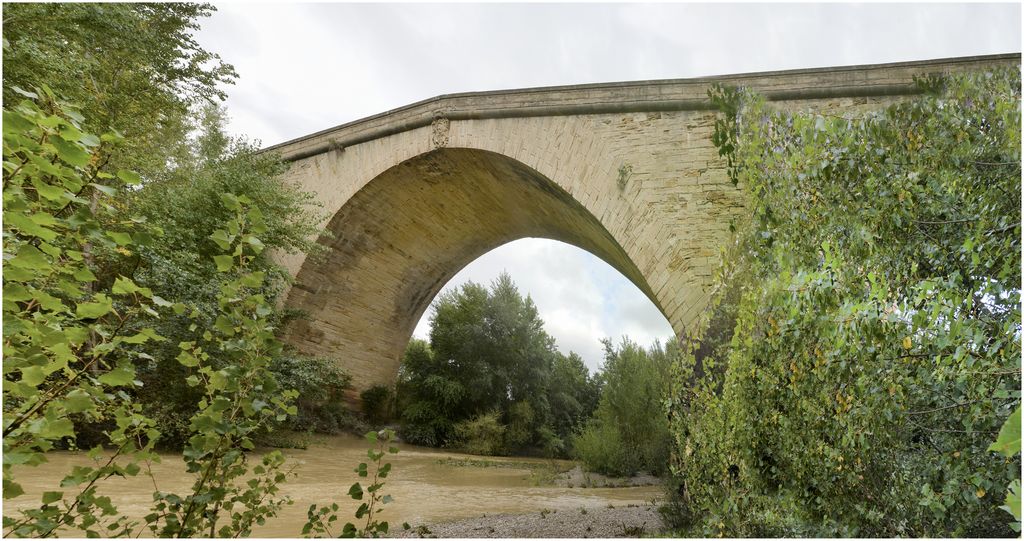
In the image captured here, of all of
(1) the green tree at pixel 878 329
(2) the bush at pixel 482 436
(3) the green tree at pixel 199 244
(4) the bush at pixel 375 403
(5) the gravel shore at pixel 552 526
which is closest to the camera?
(1) the green tree at pixel 878 329

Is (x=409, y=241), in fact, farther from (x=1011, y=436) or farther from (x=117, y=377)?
(x=1011, y=436)

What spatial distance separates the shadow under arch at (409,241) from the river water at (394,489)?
2.39 metres

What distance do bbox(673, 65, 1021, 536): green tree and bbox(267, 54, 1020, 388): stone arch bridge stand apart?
1.90 metres

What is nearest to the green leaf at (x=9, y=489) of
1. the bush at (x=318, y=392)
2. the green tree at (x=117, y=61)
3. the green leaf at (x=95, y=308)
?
the green leaf at (x=95, y=308)

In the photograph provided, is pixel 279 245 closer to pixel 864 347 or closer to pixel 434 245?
pixel 434 245

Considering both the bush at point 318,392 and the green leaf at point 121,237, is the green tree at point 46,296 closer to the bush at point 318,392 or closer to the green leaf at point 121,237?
the green leaf at point 121,237

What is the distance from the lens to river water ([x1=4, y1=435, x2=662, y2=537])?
188 inches

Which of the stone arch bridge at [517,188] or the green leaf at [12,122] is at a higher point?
the stone arch bridge at [517,188]

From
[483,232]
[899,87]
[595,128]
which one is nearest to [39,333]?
[595,128]

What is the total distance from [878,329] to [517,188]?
719cm

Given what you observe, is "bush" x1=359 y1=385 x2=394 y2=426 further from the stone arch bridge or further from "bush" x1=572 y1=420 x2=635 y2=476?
"bush" x1=572 y1=420 x2=635 y2=476

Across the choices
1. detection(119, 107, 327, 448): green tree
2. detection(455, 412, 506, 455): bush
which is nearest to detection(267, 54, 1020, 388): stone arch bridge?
detection(119, 107, 327, 448): green tree

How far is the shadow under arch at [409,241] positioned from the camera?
28.3 feet

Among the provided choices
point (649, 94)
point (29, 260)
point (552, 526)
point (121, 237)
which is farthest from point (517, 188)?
point (29, 260)
